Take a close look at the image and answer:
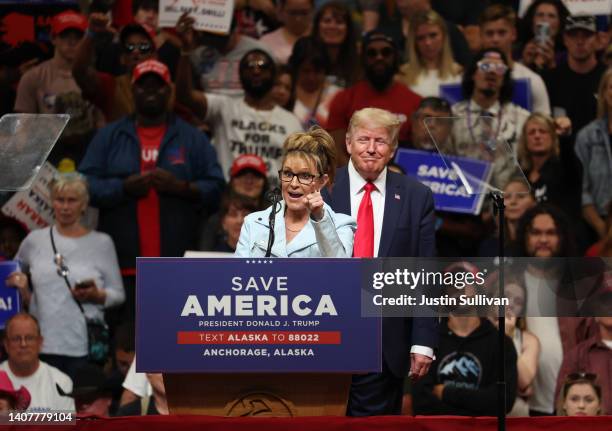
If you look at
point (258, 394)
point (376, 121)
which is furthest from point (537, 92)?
point (258, 394)

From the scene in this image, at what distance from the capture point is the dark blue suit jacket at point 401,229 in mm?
6523

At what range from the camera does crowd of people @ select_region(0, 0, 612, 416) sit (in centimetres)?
831

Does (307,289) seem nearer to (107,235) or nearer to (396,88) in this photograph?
(107,235)

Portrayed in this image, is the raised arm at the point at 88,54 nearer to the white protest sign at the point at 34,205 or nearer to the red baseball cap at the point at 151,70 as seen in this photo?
the red baseball cap at the point at 151,70

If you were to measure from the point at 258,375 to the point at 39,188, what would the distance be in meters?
4.24

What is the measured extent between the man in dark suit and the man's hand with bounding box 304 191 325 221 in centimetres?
76

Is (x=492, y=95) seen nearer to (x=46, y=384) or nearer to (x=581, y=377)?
(x=581, y=377)

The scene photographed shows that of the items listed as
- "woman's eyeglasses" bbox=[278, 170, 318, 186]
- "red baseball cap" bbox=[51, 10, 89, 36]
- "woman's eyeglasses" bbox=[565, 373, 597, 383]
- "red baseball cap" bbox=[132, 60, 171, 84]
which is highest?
"red baseball cap" bbox=[51, 10, 89, 36]

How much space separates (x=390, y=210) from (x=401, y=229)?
0.34 feet

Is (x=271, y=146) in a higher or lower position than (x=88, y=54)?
lower

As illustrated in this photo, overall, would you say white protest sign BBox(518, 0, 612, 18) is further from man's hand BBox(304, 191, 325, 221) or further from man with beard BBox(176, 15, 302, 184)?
man's hand BBox(304, 191, 325, 221)

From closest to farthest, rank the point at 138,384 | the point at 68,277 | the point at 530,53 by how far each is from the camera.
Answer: the point at 138,384 < the point at 68,277 < the point at 530,53

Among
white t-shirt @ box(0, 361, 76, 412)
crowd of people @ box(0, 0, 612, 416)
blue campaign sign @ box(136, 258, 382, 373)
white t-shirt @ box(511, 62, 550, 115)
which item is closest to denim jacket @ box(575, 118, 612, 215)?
crowd of people @ box(0, 0, 612, 416)

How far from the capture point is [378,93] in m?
10.0
